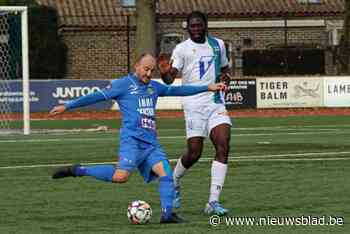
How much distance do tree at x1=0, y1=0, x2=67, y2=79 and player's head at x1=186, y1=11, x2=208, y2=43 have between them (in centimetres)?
3664

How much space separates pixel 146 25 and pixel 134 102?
100 ft

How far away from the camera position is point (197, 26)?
13.3 meters

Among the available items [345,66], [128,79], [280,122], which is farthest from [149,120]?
[345,66]

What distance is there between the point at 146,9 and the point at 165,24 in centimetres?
1402

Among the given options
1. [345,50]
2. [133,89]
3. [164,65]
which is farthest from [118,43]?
[133,89]

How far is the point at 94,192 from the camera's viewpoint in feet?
49.2

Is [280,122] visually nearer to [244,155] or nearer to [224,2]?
[244,155]

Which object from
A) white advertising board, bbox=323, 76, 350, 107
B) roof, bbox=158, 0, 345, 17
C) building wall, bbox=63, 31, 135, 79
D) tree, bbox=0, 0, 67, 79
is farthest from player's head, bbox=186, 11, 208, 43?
roof, bbox=158, 0, 345, 17

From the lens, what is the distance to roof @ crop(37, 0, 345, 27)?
56156mm

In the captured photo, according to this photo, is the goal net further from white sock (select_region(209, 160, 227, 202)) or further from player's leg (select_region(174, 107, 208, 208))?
white sock (select_region(209, 160, 227, 202))

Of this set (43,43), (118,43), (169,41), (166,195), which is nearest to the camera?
(166,195)

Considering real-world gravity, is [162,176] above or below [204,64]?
below

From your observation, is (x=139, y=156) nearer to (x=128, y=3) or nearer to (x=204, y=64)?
(x=204, y=64)

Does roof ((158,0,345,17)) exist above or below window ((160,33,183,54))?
above
